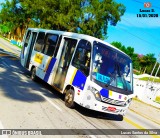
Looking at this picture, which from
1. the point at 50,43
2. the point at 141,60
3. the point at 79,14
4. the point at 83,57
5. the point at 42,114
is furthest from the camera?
the point at 141,60

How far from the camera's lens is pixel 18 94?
33.6ft

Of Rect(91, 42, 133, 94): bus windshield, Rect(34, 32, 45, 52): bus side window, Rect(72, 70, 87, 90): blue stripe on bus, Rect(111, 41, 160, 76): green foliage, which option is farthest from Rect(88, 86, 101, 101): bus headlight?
Rect(111, 41, 160, 76): green foliage

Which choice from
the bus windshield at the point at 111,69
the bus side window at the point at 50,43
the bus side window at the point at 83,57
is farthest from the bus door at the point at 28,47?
the bus windshield at the point at 111,69

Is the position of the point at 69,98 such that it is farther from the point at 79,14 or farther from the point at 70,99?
the point at 79,14

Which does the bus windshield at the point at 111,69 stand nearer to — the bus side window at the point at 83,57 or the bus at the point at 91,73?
the bus at the point at 91,73

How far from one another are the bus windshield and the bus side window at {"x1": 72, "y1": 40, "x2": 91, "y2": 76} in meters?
0.23

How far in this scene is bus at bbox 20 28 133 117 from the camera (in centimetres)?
925

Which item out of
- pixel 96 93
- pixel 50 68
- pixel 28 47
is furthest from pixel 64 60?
pixel 28 47

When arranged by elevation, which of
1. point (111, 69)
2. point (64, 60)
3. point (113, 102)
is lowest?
point (113, 102)

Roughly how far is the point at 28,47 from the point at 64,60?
5731 mm

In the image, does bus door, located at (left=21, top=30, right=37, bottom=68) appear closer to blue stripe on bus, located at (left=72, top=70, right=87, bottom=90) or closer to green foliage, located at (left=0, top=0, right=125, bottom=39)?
blue stripe on bus, located at (left=72, top=70, right=87, bottom=90)

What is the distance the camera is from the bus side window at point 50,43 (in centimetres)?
1295

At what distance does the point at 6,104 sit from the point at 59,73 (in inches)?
138

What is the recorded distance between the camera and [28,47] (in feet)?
54.7
